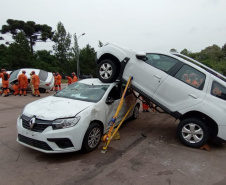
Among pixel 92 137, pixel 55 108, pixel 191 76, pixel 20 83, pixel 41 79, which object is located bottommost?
pixel 20 83

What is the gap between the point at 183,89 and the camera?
15.0ft

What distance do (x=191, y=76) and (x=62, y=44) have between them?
49595mm

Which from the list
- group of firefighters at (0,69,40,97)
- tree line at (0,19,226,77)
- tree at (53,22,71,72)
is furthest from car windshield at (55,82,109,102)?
tree at (53,22,71,72)

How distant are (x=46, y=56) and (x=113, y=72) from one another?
50291 millimetres

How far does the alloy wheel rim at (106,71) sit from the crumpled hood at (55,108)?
57.1 inches

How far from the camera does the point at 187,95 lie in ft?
14.9

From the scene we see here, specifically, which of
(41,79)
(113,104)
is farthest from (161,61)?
(41,79)

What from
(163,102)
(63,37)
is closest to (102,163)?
(163,102)

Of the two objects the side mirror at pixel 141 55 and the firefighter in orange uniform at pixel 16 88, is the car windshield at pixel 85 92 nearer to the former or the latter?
the side mirror at pixel 141 55

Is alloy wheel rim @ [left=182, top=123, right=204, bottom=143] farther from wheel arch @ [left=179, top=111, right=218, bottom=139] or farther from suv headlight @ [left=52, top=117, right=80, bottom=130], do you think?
suv headlight @ [left=52, top=117, right=80, bottom=130]

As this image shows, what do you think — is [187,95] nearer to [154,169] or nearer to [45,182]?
[154,169]

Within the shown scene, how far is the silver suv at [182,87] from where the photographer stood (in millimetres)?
4320

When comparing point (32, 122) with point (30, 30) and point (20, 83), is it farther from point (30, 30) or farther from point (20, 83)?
point (30, 30)

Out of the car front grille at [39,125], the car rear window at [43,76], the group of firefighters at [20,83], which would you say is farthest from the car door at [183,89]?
the car rear window at [43,76]
